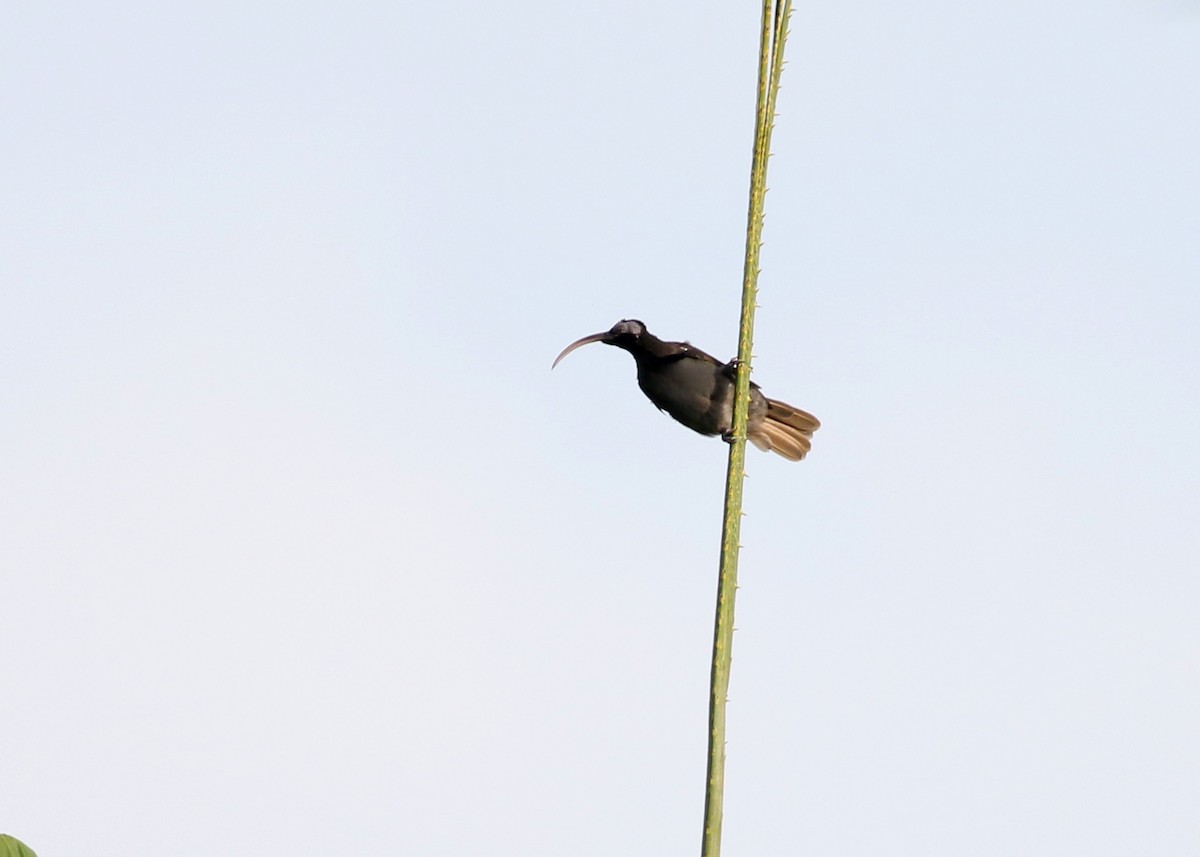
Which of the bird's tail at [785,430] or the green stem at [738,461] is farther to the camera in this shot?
the bird's tail at [785,430]

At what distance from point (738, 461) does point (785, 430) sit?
651 centimetres

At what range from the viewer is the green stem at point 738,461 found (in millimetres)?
2965

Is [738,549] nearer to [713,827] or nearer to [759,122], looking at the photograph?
[713,827]

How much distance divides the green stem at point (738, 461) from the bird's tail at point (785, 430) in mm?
6239

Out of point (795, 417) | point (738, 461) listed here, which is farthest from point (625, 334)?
point (738, 461)

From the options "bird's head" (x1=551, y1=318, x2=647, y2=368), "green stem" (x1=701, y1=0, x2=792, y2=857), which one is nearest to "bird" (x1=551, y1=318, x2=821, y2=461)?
"bird's head" (x1=551, y1=318, x2=647, y2=368)

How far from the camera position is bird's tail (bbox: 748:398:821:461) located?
969cm

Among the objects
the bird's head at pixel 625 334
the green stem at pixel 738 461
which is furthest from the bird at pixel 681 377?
the green stem at pixel 738 461

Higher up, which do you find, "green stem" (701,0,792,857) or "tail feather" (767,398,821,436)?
"tail feather" (767,398,821,436)

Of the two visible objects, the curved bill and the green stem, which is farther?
the curved bill

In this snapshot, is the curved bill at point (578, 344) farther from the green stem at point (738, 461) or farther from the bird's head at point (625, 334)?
the green stem at point (738, 461)

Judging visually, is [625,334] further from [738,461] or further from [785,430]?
[738,461]

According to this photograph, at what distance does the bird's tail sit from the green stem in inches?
246

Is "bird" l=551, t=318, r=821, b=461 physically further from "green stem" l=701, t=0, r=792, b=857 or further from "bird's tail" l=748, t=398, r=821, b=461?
"green stem" l=701, t=0, r=792, b=857
